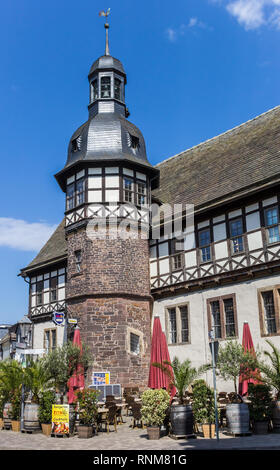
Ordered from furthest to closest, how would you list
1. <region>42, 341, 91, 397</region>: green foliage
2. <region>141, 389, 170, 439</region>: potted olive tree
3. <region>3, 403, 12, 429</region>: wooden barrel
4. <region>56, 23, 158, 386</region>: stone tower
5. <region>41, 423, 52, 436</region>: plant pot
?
<region>56, 23, 158, 386</region>: stone tower → <region>3, 403, 12, 429</region>: wooden barrel → <region>42, 341, 91, 397</region>: green foliage → <region>41, 423, 52, 436</region>: plant pot → <region>141, 389, 170, 439</region>: potted olive tree

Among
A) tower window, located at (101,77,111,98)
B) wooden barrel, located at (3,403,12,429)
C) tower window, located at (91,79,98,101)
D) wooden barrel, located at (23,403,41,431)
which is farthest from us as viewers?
tower window, located at (91,79,98,101)

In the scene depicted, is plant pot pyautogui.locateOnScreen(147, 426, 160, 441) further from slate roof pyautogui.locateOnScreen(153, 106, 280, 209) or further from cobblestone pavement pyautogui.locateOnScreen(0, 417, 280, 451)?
slate roof pyautogui.locateOnScreen(153, 106, 280, 209)

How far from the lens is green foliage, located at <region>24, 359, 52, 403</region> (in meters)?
16.8

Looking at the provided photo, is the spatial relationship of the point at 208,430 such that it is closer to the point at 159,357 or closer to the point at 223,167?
the point at 159,357

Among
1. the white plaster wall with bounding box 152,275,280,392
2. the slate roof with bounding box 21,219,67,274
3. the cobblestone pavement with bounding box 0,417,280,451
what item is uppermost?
the slate roof with bounding box 21,219,67,274

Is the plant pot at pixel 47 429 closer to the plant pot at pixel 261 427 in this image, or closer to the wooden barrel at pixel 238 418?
the wooden barrel at pixel 238 418

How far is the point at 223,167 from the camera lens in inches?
971

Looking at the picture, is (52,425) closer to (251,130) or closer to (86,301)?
(86,301)

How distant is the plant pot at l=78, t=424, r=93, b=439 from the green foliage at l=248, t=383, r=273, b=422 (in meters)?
4.66

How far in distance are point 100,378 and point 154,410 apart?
7.64 meters

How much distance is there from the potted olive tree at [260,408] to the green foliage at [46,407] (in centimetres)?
633

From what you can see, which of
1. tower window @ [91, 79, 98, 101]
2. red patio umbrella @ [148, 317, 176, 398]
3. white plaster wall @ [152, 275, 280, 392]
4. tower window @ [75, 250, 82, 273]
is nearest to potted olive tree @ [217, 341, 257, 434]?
white plaster wall @ [152, 275, 280, 392]

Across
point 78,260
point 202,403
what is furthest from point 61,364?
point 78,260
